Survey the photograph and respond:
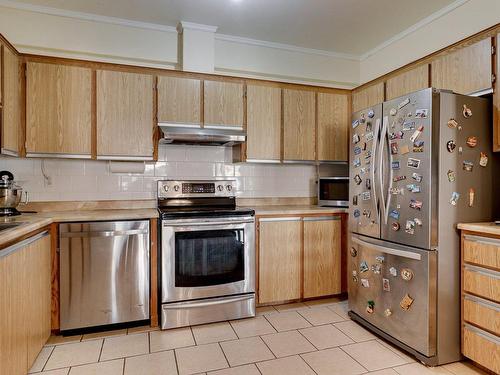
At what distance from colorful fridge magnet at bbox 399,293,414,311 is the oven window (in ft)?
4.15

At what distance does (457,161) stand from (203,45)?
2454 mm

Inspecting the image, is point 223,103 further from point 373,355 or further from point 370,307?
point 373,355

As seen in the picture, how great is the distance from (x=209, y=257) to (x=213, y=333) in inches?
23.3

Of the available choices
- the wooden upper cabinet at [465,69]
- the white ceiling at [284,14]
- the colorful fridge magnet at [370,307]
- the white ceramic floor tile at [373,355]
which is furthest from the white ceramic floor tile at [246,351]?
the white ceiling at [284,14]

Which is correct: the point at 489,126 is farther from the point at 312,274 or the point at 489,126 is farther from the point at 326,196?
the point at 312,274

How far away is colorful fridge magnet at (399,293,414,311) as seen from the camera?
223 centimetres

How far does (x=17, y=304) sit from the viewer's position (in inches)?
70.9

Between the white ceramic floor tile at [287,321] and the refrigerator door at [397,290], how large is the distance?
1.51ft

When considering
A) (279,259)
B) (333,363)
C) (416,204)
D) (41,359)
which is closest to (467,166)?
(416,204)

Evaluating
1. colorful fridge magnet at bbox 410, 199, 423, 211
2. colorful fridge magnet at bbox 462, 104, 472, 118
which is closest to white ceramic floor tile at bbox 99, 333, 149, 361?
colorful fridge magnet at bbox 410, 199, 423, 211

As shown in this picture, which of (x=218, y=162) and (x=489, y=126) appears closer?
(x=489, y=126)

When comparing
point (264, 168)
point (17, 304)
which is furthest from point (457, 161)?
point (17, 304)

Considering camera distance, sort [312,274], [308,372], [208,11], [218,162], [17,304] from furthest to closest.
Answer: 1. [218,162]
2. [312,274]
3. [208,11]
4. [308,372]
5. [17,304]

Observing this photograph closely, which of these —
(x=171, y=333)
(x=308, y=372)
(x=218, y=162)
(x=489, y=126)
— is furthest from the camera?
(x=218, y=162)
